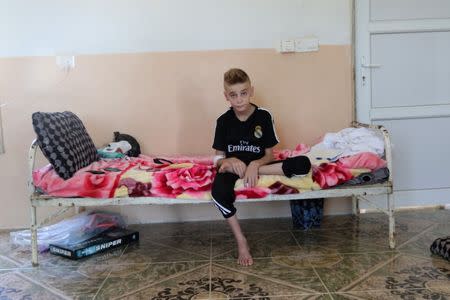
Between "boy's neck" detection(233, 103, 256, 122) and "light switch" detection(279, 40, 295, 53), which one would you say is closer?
"boy's neck" detection(233, 103, 256, 122)

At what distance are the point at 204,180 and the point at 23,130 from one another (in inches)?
59.7

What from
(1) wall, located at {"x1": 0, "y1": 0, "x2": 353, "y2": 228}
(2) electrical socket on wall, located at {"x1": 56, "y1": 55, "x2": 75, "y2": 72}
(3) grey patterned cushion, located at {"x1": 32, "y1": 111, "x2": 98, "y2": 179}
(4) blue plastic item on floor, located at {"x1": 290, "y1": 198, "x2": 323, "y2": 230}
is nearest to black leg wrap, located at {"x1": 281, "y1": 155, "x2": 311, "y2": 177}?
(4) blue plastic item on floor, located at {"x1": 290, "y1": 198, "x2": 323, "y2": 230}

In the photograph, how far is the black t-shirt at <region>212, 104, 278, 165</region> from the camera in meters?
2.50

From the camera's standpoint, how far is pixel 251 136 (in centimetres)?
251

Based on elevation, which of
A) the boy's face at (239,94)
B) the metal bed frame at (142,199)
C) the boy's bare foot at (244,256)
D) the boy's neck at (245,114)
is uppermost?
the boy's face at (239,94)

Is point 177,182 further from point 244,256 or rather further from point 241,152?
point 244,256

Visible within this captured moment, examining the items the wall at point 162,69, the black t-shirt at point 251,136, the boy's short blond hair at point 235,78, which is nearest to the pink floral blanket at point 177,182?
the black t-shirt at point 251,136

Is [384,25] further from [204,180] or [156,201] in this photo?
[156,201]

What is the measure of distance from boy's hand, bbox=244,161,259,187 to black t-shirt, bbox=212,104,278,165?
0.50 ft

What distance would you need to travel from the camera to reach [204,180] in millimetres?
2357

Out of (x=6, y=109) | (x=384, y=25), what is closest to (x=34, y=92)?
Answer: (x=6, y=109)

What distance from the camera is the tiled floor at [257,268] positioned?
1970 mm

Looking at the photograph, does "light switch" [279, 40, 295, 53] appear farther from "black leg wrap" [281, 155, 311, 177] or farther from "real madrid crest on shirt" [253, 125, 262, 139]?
"black leg wrap" [281, 155, 311, 177]

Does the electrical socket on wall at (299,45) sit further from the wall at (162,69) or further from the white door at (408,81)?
the white door at (408,81)
